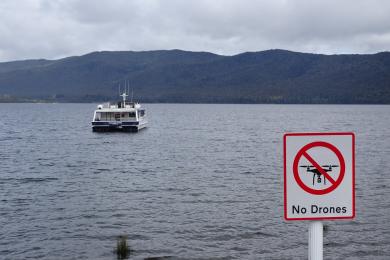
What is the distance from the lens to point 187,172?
41469 mm

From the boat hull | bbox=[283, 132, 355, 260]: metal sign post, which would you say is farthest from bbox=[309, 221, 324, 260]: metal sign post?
the boat hull

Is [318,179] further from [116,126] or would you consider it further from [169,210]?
[116,126]

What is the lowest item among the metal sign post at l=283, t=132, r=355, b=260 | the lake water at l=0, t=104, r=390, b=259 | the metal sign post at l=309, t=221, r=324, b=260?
the lake water at l=0, t=104, r=390, b=259

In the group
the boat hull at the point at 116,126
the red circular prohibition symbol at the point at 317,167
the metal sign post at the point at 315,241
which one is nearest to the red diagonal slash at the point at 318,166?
the red circular prohibition symbol at the point at 317,167

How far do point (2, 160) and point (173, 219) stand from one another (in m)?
31.9

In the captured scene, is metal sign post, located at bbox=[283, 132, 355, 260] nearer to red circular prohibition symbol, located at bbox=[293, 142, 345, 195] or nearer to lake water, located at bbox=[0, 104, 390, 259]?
red circular prohibition symbol, located at bbox=[293, 142, 345, 195]

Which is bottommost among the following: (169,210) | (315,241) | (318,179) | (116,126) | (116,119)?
(169,210)

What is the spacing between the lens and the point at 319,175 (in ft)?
11.5

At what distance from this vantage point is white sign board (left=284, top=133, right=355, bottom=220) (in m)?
3.49

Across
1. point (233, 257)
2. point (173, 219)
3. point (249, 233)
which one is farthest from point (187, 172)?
point (233, 257)

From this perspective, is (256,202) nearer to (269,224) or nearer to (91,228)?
(269,224)

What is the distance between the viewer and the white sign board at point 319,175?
3.49 m

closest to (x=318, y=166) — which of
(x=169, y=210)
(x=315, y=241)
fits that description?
(x=315, y=241)

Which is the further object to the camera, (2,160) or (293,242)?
(2,160)
